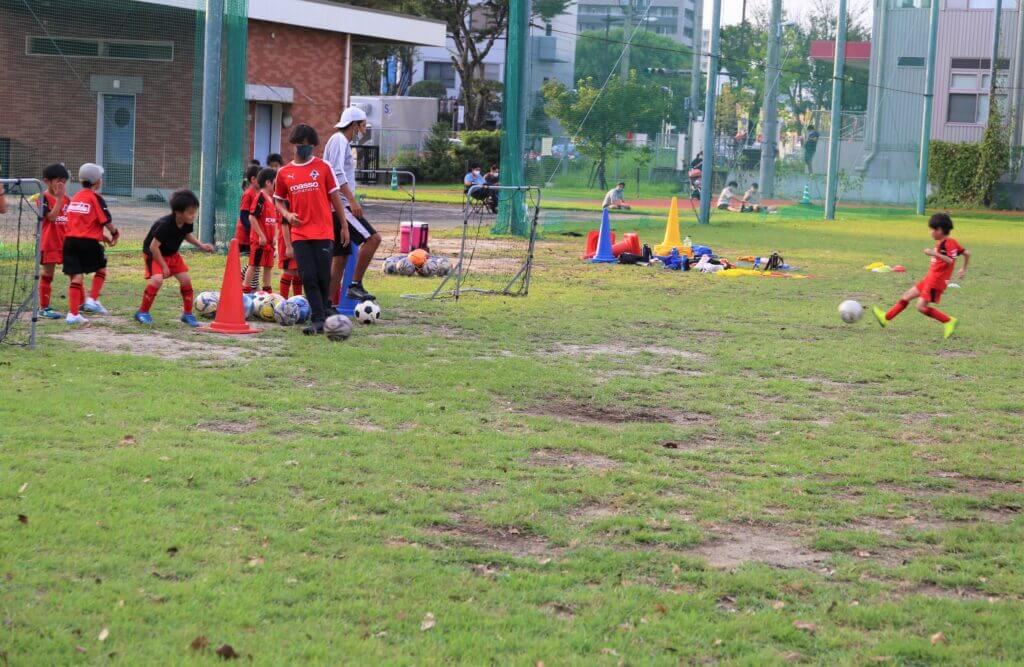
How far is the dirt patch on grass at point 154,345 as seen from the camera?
9702 mm

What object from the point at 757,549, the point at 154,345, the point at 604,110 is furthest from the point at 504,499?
the point at 604,110

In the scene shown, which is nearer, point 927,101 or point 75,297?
point 75,297

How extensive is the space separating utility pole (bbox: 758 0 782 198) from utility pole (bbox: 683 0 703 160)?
19.9 feet

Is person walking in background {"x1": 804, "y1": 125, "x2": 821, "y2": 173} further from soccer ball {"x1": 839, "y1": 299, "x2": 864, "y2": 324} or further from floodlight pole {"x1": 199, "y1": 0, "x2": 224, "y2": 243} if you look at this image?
soccer ball {"x1": 839, "y1": 299, "x2": 864, "y2": 324}

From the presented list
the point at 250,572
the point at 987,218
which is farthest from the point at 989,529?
the point at 987,218

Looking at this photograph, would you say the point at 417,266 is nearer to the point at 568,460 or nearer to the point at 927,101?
the point at 568,460

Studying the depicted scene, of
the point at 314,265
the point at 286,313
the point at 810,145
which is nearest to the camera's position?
the point at 314,265

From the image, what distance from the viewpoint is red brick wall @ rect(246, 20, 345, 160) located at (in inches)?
1329

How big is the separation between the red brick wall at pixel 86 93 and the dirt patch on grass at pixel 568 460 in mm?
13461

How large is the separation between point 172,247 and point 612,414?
476cm

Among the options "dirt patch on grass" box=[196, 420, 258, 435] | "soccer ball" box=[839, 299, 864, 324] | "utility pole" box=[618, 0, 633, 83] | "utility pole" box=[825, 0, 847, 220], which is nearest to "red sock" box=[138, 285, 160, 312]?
"dirt patch on grass" box=[196, 420, 258, 435]

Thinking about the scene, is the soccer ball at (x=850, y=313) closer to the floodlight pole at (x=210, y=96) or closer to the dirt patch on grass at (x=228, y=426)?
the dirt patch on grass at (x=228, y=426)

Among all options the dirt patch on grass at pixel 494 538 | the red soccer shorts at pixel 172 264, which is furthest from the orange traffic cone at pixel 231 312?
the dirt patch on grass at pixel 494 538

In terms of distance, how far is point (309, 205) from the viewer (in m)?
10.6
